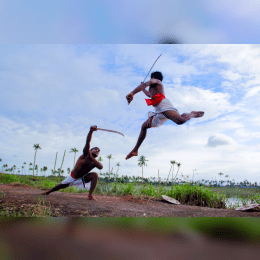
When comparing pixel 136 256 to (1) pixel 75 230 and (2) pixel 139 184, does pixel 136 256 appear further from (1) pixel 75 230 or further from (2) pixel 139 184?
(2) pixel 139 184

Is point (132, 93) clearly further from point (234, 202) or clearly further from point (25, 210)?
point (234, 202)

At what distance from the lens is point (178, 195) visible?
14.5ft

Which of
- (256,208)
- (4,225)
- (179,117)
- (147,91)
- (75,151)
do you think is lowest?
(4,225)

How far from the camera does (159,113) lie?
2.37m

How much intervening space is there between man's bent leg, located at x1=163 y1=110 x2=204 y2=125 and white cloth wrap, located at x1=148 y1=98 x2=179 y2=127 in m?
0.06

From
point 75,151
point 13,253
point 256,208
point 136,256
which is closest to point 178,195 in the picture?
point 256,208

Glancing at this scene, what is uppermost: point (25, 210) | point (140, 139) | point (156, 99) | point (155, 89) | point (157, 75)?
point (157, 75)

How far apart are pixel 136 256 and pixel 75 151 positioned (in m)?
1.95

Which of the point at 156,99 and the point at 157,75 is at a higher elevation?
the point at 157,75

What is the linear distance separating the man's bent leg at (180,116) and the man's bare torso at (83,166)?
4.42ft

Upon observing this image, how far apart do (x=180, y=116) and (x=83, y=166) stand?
158 centimetres

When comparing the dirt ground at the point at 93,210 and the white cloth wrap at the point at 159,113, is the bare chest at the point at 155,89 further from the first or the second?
the dirt ground at the point at 93,210

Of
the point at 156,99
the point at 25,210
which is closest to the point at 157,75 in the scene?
the point at 156,99

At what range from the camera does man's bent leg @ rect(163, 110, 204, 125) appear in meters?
2.18
